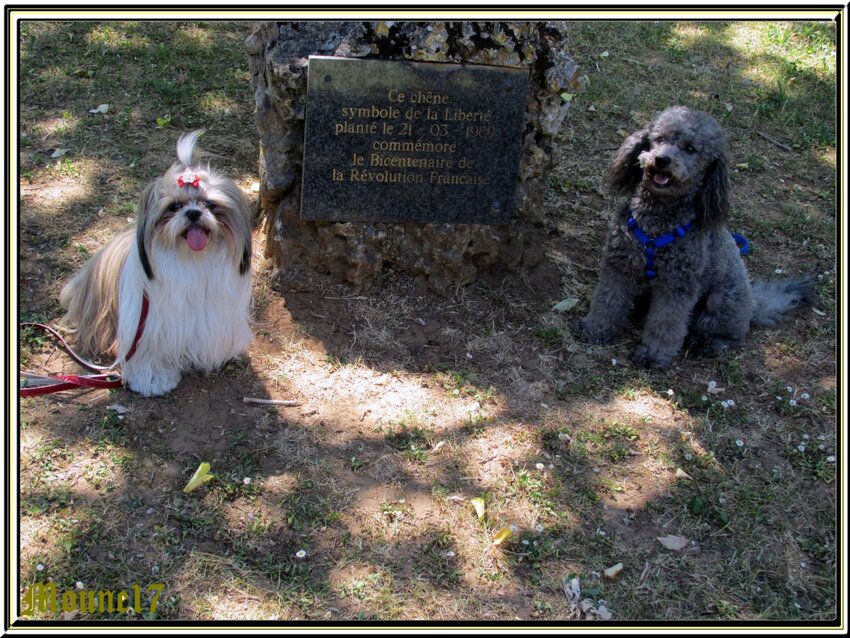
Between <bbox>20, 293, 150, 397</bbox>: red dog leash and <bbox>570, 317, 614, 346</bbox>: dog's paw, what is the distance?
7.95ft

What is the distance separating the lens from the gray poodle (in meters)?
3.62

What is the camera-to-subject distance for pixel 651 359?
407cm

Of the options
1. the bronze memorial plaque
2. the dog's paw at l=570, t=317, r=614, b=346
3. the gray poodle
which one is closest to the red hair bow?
the bronze memorial plaque

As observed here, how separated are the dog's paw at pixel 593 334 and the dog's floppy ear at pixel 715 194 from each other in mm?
849

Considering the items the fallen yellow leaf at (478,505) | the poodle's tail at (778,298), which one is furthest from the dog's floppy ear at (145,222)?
the poodle's tail at (778,298)

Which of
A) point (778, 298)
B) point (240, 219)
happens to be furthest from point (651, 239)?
point (240, 219)

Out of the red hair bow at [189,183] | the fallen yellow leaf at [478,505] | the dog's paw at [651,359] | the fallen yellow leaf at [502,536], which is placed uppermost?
the red hair bow at [189,183]

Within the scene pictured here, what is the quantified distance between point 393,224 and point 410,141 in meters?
0.50

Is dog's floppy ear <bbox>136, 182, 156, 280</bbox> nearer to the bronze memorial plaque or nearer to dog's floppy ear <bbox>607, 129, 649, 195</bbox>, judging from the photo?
the bronze memorial plaque

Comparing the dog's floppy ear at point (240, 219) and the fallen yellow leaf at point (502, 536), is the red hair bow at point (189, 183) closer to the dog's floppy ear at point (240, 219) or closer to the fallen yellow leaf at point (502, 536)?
the dog's floppy ear at point (240, 219)

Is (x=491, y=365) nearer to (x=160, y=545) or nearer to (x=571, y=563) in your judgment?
(x=571, y=563)

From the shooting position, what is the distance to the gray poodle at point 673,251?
11.9ft

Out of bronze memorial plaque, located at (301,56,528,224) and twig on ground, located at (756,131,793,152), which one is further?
twig on ground, located at (756,131,793,152)

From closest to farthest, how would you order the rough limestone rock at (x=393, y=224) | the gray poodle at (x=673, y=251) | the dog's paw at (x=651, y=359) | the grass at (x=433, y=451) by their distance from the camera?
1. the grass at (x=433, y=451)
2. the gray poodle at (x=673, y=251)
3. the rough limestone rock at (x=393, y=224)
4. the dog's paw at (x=651, y=359)
